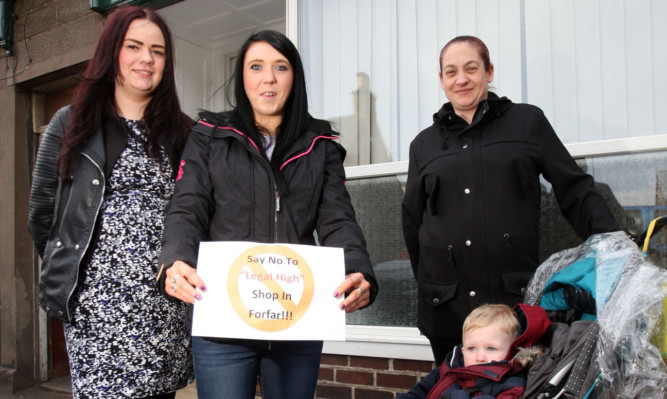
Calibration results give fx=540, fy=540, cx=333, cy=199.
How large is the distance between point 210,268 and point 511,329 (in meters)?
1.02

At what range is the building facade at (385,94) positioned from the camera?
293cm

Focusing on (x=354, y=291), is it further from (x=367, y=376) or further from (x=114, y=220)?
(x=367, y=376)

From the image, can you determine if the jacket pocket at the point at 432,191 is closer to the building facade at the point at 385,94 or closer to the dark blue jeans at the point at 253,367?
the dark blue jeans at the point at 253,367

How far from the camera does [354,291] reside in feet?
5.42

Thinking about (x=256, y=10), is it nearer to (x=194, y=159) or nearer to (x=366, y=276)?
(x=194, y=159)

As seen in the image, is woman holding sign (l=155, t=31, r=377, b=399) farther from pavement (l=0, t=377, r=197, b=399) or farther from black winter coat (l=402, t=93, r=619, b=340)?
pavement (l=0, t=377, r=197, b=399)

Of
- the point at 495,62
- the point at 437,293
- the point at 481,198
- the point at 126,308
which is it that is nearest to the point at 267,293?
the point at 126,308

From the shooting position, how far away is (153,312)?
1953 millimetres

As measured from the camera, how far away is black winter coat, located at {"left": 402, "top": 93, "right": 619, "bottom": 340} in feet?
7.16

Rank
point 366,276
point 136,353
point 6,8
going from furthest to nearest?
point 6,8 → point 136,353 → point 366,276

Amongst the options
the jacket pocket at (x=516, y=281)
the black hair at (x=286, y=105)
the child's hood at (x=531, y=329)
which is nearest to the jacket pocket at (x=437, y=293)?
the jacket pocket at (x=516, y=281)

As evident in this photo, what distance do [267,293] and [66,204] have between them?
0.88m

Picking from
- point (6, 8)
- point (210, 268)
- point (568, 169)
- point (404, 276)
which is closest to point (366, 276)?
point (210, 268)

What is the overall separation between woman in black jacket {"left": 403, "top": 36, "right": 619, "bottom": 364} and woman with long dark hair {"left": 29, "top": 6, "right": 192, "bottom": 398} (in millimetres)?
1067
